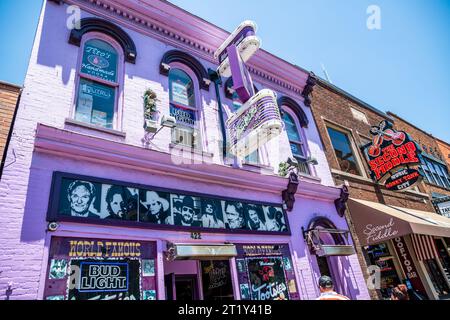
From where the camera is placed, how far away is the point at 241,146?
278 inches

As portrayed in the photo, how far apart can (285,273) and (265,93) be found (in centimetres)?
428

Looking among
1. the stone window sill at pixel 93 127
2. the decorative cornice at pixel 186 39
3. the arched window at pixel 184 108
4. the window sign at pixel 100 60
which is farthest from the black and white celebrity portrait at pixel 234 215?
the decorative cornice at pixel 186 39

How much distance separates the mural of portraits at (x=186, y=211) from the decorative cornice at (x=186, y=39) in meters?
4.62

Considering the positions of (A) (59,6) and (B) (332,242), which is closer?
(A) (59,6)

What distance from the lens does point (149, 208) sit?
5539 millimetres

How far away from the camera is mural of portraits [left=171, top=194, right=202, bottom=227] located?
19.1 ft

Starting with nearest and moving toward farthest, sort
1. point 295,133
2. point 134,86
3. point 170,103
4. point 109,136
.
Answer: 1. point 109,136
2. point 134,86
3. point 170,103
4. point 295,133

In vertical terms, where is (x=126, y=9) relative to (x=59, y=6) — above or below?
above

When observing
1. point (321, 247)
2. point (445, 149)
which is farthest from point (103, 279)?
point (445, 149)

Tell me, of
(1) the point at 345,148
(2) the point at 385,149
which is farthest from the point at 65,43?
(2) the point at 385,149

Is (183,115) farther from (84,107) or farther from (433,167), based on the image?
(433,167)

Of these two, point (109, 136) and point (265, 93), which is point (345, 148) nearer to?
point (265, 93)

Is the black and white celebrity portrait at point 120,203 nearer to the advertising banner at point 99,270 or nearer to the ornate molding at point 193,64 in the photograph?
the advertising banner at point 99,270

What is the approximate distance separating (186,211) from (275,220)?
255 centimetres
